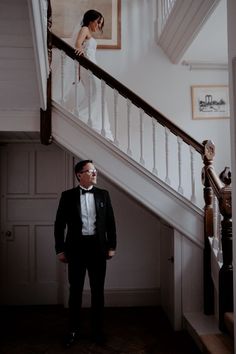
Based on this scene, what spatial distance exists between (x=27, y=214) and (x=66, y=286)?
38.9 inches

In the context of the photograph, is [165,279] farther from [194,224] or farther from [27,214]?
[27,214]

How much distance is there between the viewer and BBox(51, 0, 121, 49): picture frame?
4656 millimetres

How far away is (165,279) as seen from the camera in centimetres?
403

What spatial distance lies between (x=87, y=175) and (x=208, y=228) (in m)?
1.26

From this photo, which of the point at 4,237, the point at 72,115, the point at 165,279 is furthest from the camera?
the point at 4,237

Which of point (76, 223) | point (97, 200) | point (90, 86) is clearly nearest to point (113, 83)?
point (90, 86)

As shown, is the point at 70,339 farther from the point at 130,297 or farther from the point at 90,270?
the point at 130,297

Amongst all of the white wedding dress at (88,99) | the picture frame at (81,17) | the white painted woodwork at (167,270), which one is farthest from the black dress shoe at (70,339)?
the picture frame at (81,17)

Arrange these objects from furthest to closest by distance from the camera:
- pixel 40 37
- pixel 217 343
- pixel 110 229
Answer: pixel 110 229 → pixel 217 343 → pixel 40 37

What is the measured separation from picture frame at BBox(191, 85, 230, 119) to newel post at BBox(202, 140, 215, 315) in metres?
1.35

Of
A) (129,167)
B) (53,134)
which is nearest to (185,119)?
(129,167)

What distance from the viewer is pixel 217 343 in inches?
107

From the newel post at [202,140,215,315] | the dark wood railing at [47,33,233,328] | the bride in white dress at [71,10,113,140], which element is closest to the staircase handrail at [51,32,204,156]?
the dark wood railing at [47,33,233,328]

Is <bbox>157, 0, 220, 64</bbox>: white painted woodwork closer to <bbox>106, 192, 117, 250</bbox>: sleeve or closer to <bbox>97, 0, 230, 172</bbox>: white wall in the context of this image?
<bbox>97, 0, 230, 172</bbox>: white wall
